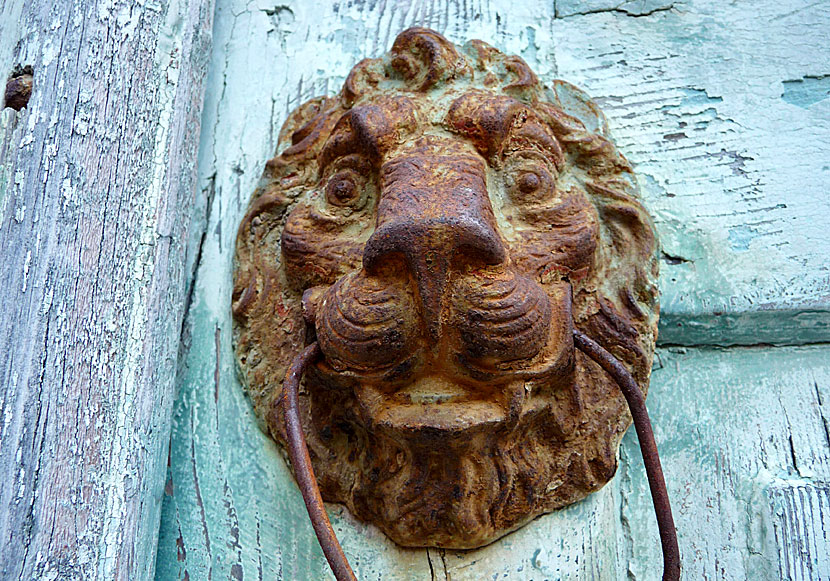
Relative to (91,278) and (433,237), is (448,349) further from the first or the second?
(91,278)

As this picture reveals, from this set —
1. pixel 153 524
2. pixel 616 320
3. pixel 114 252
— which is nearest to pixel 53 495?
pixel 153 524

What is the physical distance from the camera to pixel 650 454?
63 centimetres

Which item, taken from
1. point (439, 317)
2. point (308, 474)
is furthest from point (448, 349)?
point (308, 474)

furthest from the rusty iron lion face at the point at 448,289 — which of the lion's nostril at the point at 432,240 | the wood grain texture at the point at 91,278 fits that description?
the wood grain texture at the point at 91,278

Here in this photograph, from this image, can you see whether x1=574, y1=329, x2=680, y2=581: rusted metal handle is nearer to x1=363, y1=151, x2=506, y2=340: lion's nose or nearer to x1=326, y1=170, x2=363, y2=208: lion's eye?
x1=363, y1=151, x2=506, y2=340: lion's nose

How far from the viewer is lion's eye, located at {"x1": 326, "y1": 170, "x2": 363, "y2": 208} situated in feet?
2.42

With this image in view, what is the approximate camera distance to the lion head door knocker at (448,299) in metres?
0.60

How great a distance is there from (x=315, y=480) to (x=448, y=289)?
201mm

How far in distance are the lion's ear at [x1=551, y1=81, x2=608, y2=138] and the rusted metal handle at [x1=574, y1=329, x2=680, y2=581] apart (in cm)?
31

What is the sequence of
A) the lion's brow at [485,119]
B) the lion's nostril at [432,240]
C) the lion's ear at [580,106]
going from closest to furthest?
the lion's nostril at [432,240] < the lion's brow at [485,119] < the lion's ear at [580,106]

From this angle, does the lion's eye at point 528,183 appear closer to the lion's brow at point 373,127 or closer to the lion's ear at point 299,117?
the lion's brow at point 373,127

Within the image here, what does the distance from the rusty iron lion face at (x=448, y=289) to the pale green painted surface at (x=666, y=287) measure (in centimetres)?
5

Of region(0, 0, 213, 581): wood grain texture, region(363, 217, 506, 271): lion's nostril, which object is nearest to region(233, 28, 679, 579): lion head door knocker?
region(363, 217, 506, 271): lion's nostril

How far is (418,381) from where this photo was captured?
2.10 feet
